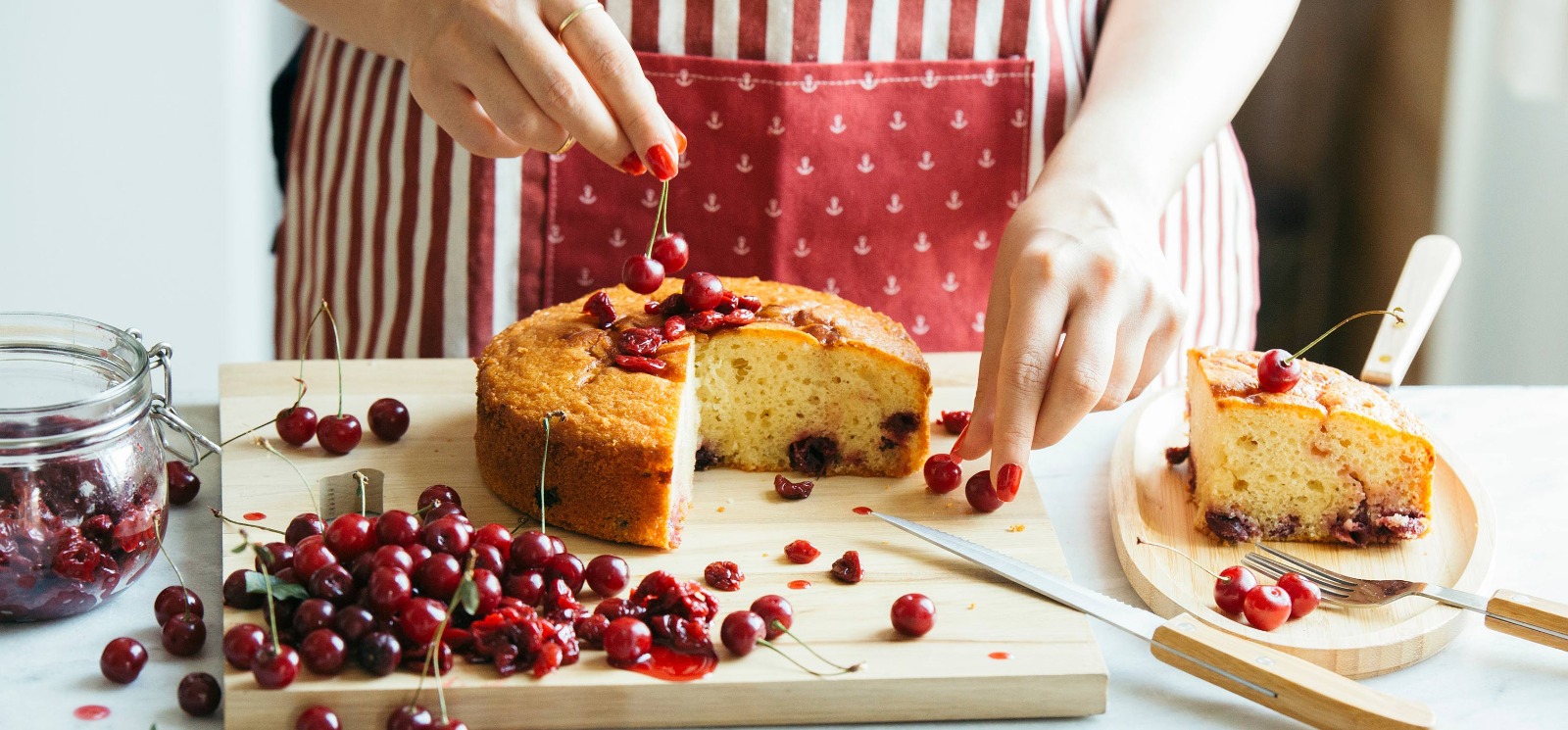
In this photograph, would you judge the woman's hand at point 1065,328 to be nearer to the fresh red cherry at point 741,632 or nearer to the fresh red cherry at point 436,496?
the fresh red cherry at point 741,632

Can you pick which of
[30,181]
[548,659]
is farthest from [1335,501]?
[30,181]

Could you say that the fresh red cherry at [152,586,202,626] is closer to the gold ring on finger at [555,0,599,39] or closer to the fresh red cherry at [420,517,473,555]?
the fresh red cherry at [420,517,473,555]

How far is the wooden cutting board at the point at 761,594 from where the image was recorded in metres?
1.44

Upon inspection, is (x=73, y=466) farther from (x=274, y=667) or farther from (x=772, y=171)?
(x=772, y=171)

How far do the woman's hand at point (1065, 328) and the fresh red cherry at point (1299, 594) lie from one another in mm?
332

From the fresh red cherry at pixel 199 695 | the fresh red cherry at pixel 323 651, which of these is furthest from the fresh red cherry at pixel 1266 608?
the fresh red cherry at pixel 199 695

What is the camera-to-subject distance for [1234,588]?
1.66m

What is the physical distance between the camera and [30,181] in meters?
3.88

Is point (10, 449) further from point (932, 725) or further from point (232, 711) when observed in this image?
point (932, 725)

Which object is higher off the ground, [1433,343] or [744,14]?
[744,14]

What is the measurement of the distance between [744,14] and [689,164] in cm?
28

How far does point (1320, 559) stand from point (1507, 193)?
1971mm

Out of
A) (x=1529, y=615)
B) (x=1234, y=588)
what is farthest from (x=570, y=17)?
(x=1529, y=615)

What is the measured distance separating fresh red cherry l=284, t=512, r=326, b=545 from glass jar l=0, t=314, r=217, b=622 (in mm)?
151
